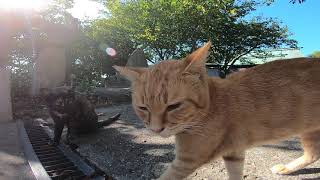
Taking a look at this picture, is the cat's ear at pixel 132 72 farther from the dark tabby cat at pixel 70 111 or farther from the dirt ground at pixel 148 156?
the dark tabby cat at pixel 70 111

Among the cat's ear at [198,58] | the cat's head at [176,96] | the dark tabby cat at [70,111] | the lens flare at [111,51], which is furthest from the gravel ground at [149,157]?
the lens flare at [111,51]

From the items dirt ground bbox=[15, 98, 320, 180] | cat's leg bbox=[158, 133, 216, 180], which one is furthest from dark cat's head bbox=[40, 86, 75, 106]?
cat's leg bbox=[158, 133, 216, 180]

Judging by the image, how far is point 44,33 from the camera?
16031 millimetres

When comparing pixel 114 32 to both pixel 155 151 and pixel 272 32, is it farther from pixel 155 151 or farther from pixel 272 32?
pixel 155 151

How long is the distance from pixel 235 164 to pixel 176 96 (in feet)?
2.87

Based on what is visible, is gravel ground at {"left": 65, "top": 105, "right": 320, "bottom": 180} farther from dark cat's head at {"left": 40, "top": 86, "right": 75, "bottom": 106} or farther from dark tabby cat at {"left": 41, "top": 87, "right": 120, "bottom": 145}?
dark cat's head at {"left": 40, "top": 86, "right": 75, "bottom": 106}

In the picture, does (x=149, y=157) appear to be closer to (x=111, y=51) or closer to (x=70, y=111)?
(x=70, y=111)

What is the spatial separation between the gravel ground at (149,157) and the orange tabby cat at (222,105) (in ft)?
2.26

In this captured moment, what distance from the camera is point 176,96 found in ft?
8.07

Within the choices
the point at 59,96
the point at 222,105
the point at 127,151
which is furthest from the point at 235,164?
the point at 59,96

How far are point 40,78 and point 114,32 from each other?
29.0 ft

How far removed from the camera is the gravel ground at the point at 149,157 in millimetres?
3611

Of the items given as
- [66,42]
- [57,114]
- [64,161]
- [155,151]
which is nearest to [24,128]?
[57,114]

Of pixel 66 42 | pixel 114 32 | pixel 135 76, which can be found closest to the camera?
pixel 135 76
